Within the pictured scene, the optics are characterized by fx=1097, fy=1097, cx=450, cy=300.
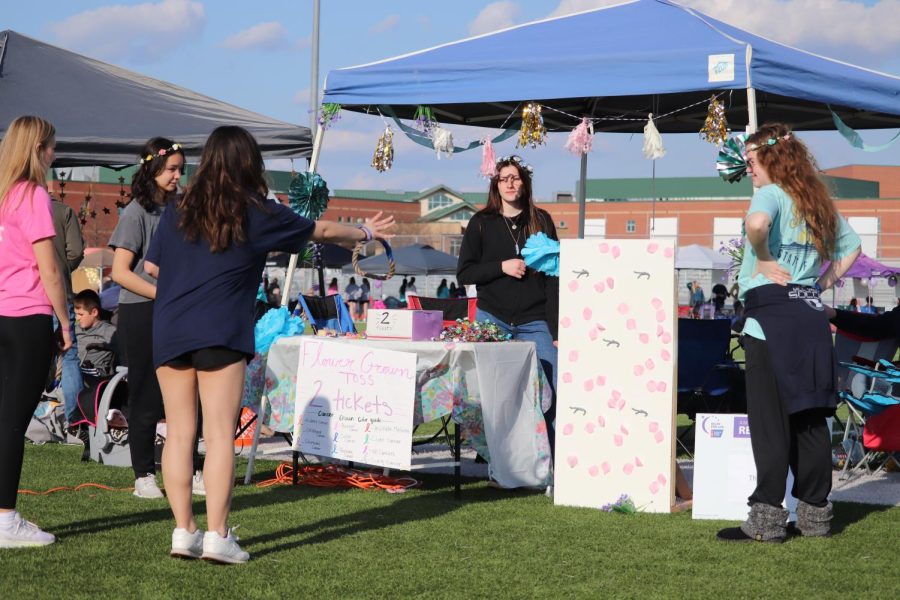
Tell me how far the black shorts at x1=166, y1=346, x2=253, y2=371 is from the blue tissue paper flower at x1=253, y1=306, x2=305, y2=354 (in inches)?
84.0

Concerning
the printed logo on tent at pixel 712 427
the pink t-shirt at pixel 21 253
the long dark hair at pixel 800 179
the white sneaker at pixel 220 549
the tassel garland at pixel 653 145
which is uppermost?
the tassel garland at pixel 653 145

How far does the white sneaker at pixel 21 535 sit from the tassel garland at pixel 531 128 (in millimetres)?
4007

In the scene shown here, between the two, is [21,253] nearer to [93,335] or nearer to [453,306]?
[93,335]

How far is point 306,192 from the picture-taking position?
24.9 ft

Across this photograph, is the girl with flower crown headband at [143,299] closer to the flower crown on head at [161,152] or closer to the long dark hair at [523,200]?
the flower crown on head at [161,152]

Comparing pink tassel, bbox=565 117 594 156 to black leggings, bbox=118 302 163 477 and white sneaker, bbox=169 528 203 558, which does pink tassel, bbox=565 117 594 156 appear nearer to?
black leggings, bbox=118 302 163 477

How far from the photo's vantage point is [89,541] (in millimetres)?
4699

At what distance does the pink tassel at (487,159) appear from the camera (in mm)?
7429

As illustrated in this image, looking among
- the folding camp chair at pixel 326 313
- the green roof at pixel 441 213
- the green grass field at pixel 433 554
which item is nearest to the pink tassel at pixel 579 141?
the folding camp chair at pixel 326 313

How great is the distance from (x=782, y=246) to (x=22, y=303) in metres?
3.27

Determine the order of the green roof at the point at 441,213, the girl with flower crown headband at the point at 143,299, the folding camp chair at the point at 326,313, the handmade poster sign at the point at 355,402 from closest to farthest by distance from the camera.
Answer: the girl with flower crown headband at the point at 143,299
the handmade poster sign at the point at 355,402
the folding camp chair at the point at 326,313
the green roof at the point at 441,213

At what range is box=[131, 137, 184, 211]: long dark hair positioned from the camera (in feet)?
18.7

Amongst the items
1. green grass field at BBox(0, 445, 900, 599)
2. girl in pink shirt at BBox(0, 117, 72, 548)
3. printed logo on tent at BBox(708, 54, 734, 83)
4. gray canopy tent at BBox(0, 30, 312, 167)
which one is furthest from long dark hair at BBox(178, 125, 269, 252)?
gray canopy tent at BBox(0, 30, 312, 167)

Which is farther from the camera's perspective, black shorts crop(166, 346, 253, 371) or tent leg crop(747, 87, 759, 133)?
tent leg crop(747, 87, 759, 133)
